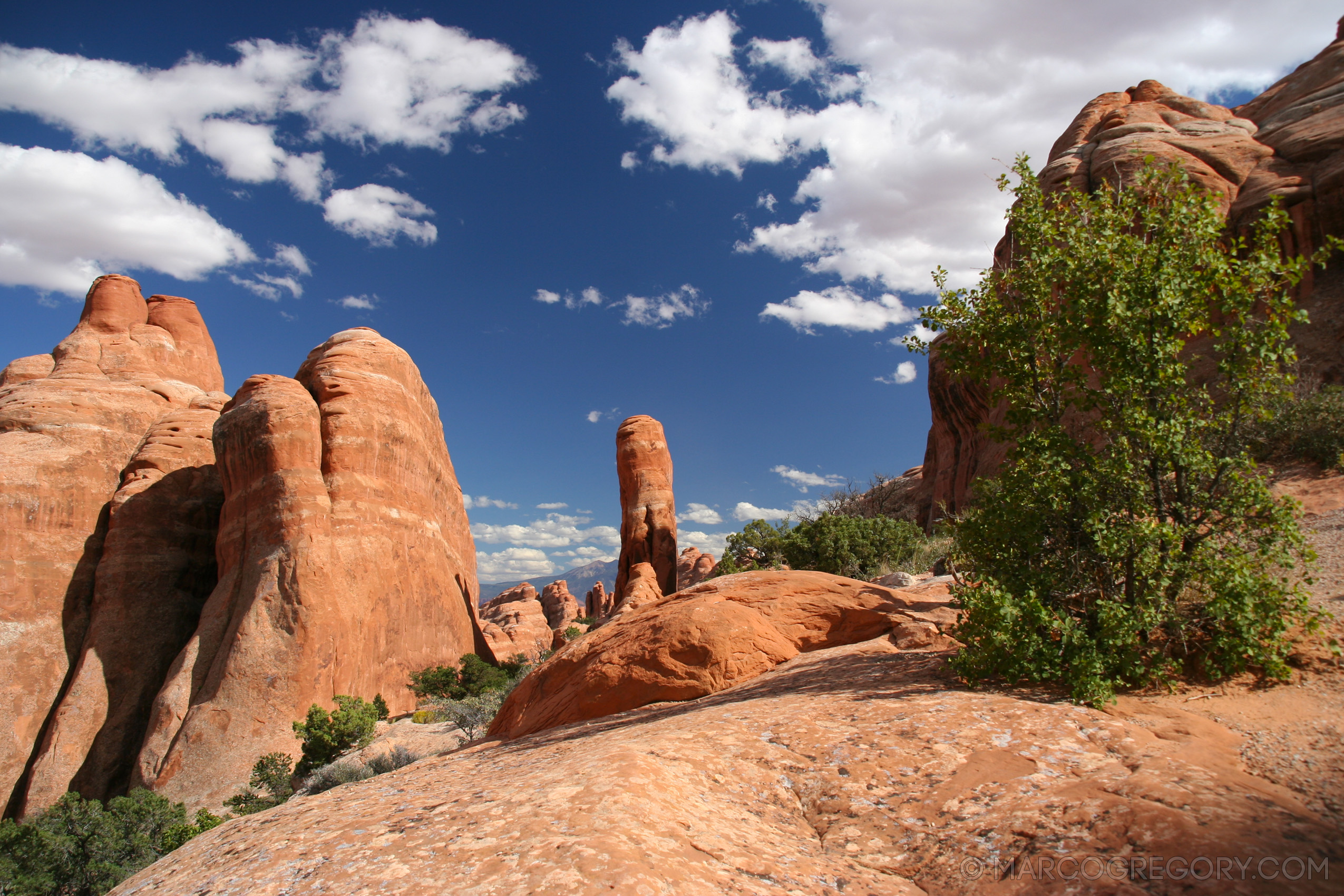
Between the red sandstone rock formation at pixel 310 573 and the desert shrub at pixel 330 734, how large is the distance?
7.05 ft

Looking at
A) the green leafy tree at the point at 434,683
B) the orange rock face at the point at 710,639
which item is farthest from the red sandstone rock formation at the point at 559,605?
the orange rock face at the point at 710,639

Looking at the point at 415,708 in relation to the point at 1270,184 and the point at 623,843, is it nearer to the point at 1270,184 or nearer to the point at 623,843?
the point at 623,843

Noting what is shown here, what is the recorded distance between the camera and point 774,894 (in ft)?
10.4

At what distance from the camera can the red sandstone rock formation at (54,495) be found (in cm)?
2077

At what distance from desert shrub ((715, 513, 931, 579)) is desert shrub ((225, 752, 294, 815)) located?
12.7 m

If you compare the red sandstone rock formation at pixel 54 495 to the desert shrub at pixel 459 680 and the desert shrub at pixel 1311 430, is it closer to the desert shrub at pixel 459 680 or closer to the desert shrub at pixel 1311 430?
the desert shrub at pixel 459 680

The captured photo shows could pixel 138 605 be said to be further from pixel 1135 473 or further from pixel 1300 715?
pixel 1300 715

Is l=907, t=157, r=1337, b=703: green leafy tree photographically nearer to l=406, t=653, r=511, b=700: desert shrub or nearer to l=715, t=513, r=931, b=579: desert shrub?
l=715, t=513, r=931, b=579: desert shrub

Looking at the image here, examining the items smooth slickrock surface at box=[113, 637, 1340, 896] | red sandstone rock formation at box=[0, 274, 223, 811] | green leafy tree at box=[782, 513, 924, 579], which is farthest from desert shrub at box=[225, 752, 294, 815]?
green leafy tree at box=[782, 513, 924, 579]

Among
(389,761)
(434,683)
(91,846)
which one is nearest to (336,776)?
(389,761)

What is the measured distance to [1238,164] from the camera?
22000mm

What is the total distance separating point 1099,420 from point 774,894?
557 centimetres

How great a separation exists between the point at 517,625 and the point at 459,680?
139 ft

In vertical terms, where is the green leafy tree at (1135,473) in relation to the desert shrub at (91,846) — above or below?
above
